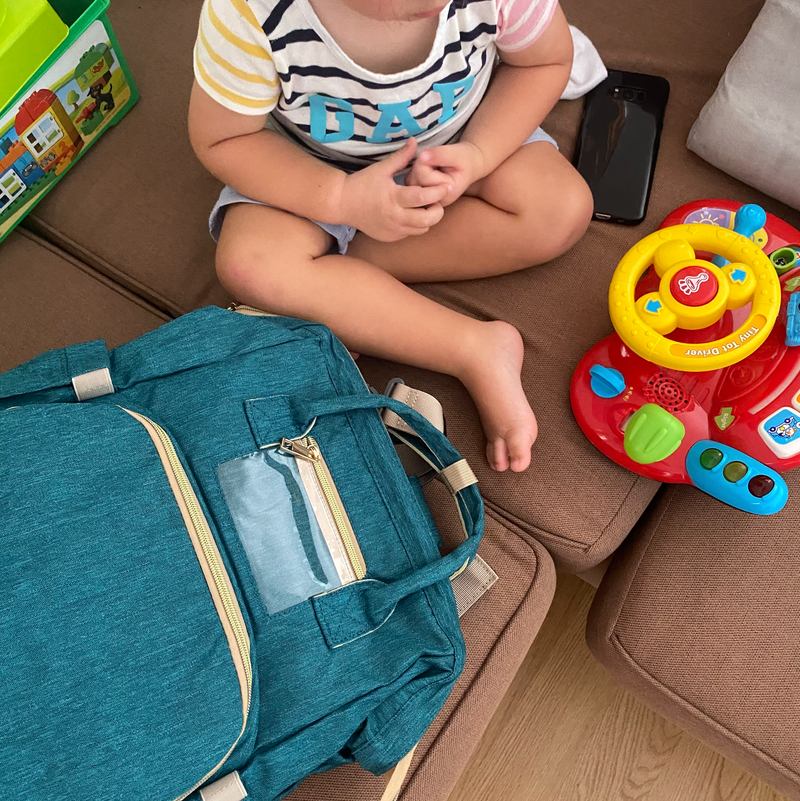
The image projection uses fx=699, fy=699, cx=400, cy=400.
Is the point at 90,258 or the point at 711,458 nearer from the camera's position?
the point at 711,458

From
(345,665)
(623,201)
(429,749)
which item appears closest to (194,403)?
(345,665)

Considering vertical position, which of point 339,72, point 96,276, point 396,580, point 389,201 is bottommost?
point 396,580

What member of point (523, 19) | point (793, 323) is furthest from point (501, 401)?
point (523, 19)

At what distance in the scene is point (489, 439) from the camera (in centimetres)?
81

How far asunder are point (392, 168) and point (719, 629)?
1.93 ft

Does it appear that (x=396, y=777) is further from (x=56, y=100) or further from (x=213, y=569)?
(x=56, y=100)

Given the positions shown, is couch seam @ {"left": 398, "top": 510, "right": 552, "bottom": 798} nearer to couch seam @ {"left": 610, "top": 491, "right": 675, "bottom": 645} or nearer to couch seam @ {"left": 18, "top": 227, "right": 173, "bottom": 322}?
couch seam @ {"left": 610, "top": 491, "right": 675, "bottom": 645}

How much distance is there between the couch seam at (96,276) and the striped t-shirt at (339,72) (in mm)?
280

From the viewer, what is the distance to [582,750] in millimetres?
1032

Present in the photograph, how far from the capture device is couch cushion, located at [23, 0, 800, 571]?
A: 0.79 metres

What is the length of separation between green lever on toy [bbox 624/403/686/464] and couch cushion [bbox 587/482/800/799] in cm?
10

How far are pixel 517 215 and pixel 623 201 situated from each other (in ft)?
0.47

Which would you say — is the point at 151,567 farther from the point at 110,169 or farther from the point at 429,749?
the point at 110,169

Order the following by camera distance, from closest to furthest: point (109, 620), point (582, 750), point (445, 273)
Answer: point (109, 620) < point (445, 273) < point (582, 750)
